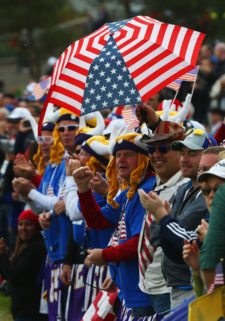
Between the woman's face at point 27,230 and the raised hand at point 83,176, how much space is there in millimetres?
3083

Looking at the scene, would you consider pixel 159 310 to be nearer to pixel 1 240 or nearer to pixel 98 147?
pixel 98 147

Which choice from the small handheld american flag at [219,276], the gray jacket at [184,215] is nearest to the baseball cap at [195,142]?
the gray jacket at [184,215]

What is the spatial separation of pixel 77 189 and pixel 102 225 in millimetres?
563

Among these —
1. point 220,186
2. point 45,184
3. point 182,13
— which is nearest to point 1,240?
point 45,184

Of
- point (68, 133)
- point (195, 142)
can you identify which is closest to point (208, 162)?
point (195, 142)

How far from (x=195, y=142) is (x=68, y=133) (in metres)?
3.66

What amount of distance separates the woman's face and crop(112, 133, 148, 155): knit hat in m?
3.31

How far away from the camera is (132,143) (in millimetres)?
9305

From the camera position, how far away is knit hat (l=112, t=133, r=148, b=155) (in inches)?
364

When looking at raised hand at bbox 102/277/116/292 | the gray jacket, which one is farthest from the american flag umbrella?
raised hand at bbox 102/277/116/292

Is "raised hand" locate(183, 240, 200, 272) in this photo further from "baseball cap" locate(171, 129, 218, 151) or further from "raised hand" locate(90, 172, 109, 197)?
"raised hand" locate(90, 172, 109, 197)

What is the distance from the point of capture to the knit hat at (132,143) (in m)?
9.25

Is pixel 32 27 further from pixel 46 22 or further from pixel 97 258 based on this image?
pixel 97 258

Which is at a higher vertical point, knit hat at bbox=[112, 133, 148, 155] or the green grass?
knit hat at bbox=[112, 133, 148, 155]
